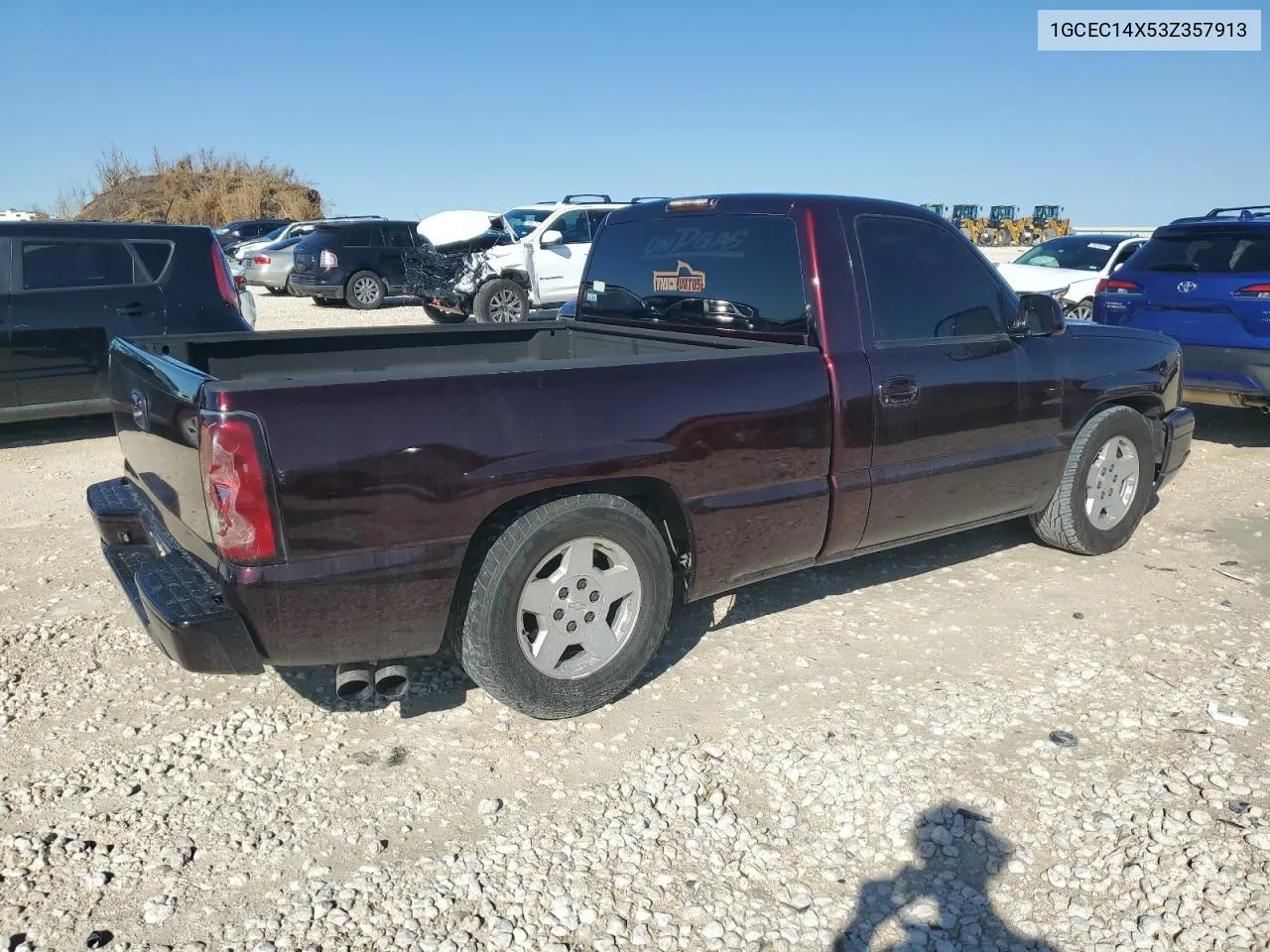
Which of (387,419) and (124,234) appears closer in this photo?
(387,419)

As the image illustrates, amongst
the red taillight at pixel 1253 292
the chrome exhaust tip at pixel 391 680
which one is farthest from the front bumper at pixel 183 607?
the red taillight at pixel 1253 292

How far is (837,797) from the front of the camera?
122 inches

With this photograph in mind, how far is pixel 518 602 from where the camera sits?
328cm

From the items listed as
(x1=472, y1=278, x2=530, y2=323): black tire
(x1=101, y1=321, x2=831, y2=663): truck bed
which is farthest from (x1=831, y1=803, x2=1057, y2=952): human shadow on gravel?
(x1=472, y1=278, x2=530, y2=323): black tire

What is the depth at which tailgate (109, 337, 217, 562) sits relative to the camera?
2.92m

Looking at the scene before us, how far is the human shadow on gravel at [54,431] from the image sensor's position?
26.0ft

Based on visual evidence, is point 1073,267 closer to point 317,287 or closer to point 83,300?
point 83,300

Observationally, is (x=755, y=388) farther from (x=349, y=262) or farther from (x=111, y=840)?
(x=349, y=262)

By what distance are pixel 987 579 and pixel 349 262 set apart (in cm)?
1507

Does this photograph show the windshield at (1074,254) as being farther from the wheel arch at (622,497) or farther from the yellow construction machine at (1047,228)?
the yellow construction machine at (1047,228)

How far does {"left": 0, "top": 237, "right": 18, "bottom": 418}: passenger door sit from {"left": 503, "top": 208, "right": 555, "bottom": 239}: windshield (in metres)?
8.78

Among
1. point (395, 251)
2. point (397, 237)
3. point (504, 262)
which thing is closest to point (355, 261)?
point (395, 251)

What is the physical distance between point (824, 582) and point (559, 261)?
1081cm

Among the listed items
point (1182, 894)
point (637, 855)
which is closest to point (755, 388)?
point (637, 855)
